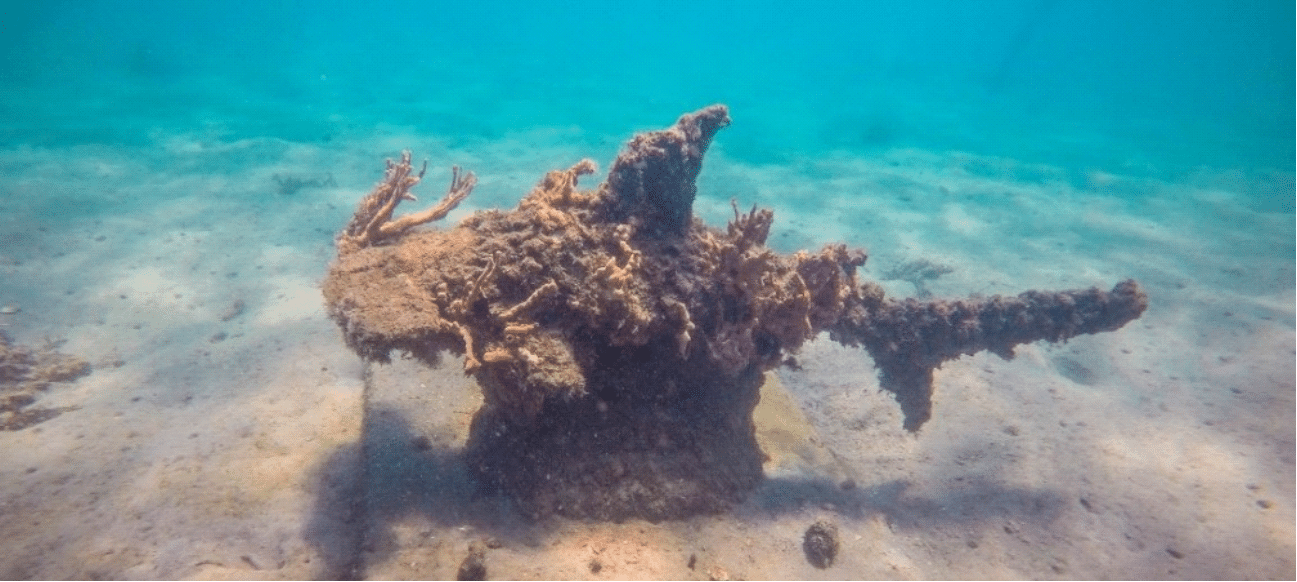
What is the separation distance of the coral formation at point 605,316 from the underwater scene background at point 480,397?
41cm

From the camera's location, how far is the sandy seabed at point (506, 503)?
4.61 metres

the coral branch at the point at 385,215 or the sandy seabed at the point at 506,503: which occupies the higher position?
the coral branch at the point at 385,215

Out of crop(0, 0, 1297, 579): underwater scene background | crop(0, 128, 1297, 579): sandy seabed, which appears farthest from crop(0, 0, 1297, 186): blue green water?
crop(0, 128, 1297, 579): sandy seabed

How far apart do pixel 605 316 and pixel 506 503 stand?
5.81 feet

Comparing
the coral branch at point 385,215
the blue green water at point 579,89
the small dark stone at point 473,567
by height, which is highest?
the blue green water at point 579,89

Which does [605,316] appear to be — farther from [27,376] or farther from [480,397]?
[27,376]

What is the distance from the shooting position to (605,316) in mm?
4605

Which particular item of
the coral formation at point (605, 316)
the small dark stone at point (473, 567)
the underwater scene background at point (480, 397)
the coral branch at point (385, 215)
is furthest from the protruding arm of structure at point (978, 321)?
the coral branch at point (385, 215)

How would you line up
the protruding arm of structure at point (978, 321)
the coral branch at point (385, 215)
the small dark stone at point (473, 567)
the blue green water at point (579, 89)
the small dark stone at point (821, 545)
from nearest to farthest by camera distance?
the small dark stone at point (473, 567) → the small dark stone at point (821, 545) → the coral branch at point (385, 215) → the protruding arm of structure at point (978, 321) → the blue green water at point (579, 89)

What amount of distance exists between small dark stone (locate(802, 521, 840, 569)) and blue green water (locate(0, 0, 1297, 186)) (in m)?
19.0

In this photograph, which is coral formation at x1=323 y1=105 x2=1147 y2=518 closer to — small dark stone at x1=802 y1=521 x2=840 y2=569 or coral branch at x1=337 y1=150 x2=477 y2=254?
coral branch at x1=337 y1=150 x2=477 y2=254

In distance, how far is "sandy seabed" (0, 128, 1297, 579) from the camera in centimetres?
461

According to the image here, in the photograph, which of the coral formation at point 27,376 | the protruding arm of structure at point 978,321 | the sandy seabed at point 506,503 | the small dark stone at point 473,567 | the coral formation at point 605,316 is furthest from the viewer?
the coral formation at point 27,376

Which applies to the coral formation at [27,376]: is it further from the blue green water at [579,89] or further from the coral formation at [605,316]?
the blue green water at [579,89]
